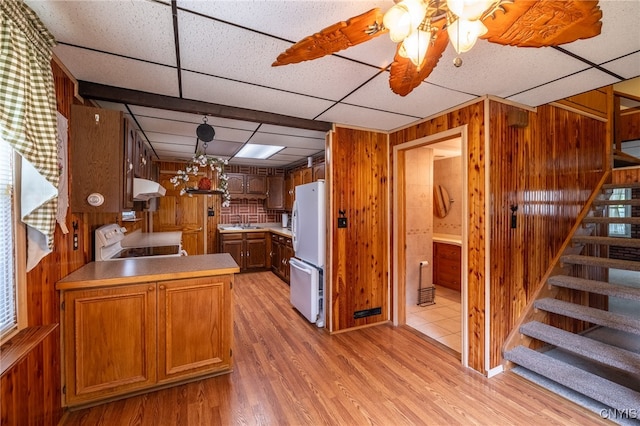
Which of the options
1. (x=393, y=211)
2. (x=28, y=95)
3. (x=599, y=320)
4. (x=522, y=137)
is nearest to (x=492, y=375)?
(x=599, y=320)

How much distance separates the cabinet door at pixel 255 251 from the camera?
561cm

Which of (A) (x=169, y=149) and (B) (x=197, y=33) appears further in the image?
(A) (x=169, y=149)

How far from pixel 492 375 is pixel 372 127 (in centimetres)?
259

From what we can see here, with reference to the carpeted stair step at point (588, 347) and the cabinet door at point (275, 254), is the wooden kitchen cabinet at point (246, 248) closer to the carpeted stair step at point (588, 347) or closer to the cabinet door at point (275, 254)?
the cabinet door at point (275, 254)

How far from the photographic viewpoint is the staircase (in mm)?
2012

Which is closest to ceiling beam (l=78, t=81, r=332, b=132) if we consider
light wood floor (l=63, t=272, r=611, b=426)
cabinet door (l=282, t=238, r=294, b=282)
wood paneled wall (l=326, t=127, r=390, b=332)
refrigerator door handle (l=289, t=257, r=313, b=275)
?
wood paneled wall (l=326, t=127, r=390, b=332)

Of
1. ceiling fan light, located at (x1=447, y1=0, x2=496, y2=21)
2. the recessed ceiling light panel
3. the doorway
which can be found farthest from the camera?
the recessed ceiling light panel

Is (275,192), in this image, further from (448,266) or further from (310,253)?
(448,266)

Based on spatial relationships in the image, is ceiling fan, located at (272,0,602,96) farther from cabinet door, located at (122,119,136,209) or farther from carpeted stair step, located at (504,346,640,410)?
carpeted stair step, located at (504,346,640,410)

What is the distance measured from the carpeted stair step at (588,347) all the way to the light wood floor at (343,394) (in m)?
0.41

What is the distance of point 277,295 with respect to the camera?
4.30 metres

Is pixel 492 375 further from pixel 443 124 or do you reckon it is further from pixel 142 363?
pixel 142 363

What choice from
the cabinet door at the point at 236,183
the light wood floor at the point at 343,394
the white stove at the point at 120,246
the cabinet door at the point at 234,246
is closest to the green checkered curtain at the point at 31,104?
the white stove at the point at 120,246

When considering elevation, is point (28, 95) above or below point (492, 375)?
above
